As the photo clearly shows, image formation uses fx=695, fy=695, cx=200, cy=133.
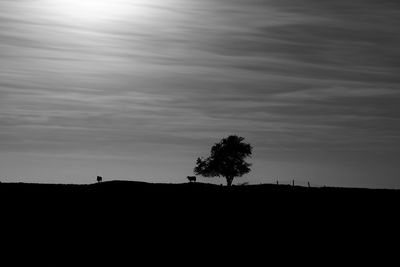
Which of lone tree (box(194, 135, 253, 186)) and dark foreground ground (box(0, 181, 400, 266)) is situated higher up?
lone tree (box(194, 135, 253, 186))

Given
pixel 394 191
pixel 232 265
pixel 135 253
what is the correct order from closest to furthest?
pixel 232 265 < pixel 135 253 < pixel 394 191

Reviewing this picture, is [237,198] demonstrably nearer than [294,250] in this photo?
No

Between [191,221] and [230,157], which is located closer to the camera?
[191,221]

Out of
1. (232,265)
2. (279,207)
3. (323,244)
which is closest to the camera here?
(232,265)

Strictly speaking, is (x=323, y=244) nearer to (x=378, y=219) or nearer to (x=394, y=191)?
(x=378, y=219)

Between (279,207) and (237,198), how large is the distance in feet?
16.1

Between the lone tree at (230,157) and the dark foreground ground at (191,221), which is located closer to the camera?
the dark foreground ground at (191,221)

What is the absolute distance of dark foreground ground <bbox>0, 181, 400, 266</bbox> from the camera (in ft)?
149

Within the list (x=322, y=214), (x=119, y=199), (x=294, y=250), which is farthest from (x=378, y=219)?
(x=119, y=199)

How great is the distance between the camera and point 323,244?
4750 cm

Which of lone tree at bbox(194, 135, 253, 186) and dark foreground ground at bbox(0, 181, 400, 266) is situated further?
lone tree at bbox(194, 135, 253, 186)

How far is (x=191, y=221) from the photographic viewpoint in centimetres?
5378

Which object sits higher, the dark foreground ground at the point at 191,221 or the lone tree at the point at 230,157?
the lone tree at the point at 230,157

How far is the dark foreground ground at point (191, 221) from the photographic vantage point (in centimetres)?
4547
